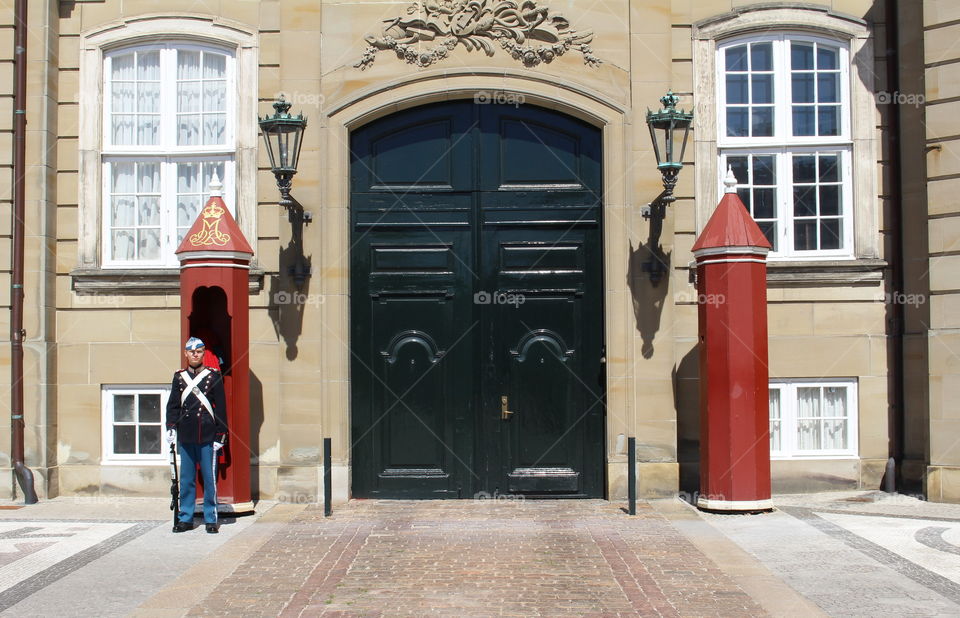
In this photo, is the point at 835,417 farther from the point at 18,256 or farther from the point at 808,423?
the point at 18,256

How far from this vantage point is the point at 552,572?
8102mm

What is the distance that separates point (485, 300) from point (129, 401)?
13.3 feet

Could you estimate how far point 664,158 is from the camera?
36.4 ft

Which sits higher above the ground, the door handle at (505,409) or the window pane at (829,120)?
the window pane at (829,120)

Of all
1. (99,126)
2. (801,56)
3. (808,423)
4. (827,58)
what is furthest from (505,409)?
(99,126)

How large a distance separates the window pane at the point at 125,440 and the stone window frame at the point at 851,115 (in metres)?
6.54

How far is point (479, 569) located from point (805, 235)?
570cm

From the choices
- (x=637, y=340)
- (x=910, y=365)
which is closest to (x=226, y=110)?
(x=637, y=340)

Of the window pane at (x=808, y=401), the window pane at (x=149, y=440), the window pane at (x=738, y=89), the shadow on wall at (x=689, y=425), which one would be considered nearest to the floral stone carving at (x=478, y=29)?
the window pane at (x=738, y=89)

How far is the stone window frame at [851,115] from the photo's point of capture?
11438 millimetres

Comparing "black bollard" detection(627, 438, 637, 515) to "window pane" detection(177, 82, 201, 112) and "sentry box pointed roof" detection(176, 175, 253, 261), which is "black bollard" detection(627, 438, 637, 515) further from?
"window pane" detection(177, 82, 201, 112)

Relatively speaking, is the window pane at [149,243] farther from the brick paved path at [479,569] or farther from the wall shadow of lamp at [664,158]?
the wall shadow of lamp at [664,158]

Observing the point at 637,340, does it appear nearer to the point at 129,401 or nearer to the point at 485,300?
the point at 485,300

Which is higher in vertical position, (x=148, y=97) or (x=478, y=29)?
(x=478, y=29)
